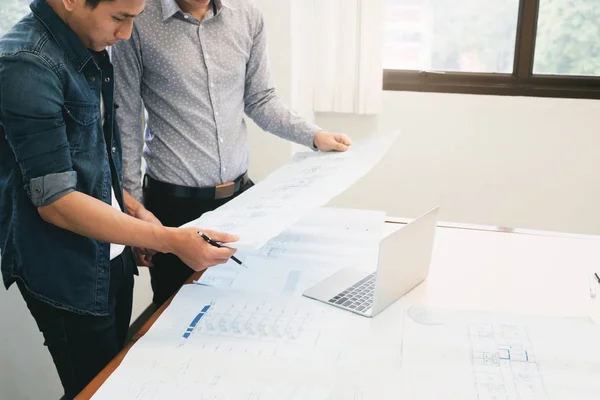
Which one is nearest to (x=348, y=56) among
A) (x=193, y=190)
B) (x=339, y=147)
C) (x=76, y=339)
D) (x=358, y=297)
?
(x=339, y=147)

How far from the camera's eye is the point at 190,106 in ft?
5.44

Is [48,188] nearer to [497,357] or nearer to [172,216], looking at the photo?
[172,216]

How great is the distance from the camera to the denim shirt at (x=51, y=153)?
1057 mm

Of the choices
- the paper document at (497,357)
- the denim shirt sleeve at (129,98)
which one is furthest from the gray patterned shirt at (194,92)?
the paper document at (497,357)

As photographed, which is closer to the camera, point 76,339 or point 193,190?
point 76,339

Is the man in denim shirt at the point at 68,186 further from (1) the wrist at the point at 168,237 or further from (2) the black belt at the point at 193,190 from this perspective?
(2) the black belt at the point at 193,190

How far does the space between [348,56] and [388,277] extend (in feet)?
6.64

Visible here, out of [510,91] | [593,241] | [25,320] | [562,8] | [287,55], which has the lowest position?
[25,320]

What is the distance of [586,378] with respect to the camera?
1054 mm

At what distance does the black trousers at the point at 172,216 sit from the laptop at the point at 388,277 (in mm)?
495

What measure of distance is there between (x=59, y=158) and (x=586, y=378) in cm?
102

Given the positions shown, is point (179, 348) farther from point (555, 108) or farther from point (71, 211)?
point (555, 108)

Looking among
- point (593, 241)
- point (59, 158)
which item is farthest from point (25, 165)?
point (593, 241)

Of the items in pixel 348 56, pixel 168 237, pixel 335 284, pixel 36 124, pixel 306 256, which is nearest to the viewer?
pixel 36 124
